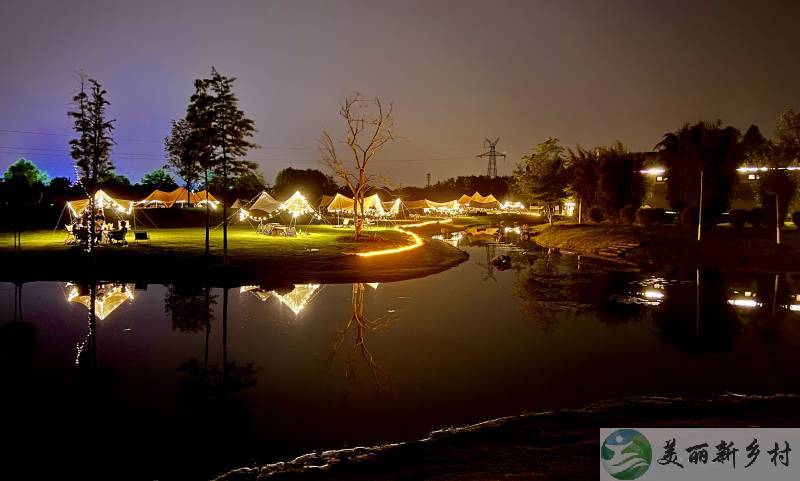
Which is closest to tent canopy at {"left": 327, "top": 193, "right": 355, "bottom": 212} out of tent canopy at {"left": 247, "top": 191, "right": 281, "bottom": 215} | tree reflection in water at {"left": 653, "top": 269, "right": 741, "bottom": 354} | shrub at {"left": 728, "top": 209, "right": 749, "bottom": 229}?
tent canopy at {"left": 247, "top": 191, "right": 281, "bottom": 215}

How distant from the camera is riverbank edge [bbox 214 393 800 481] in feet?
16.6

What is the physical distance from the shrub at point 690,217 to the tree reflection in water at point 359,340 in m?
24.3

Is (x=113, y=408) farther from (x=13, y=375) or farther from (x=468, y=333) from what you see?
(x=468, y=333)

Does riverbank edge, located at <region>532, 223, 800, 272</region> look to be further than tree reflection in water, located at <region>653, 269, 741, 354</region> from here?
Yes

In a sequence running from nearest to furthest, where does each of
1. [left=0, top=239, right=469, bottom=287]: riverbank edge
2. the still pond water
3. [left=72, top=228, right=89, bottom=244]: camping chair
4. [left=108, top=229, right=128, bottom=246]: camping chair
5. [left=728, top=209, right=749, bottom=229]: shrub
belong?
the still pond water < [left=0, top=239, right=469, bottom=287]: riverbank edge < [left=72, top=228, right=89, bottom=244]: camping chair < [left=108, top=229, right=128, bottom=246]: camping chair < [left=728, top=209, right=749, bottom=229]: shrub

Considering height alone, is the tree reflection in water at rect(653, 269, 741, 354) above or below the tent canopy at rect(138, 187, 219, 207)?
below

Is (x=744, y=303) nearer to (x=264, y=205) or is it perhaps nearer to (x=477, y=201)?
(x=264, y=205)

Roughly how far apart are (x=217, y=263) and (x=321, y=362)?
12993 mm

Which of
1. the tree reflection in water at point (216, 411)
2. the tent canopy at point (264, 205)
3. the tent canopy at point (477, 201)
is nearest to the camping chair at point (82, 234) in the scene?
the tent canopy at point (264, 205)

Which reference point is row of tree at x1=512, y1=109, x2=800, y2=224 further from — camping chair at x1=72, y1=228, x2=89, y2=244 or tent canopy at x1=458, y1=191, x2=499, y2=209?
tent canopy at x1=458, y1=191, x2=499, y2=209

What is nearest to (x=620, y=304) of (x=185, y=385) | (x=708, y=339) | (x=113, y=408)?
(x=708, y=339)

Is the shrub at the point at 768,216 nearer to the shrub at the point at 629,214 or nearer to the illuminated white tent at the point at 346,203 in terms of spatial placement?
the shrub at the point at 629,214

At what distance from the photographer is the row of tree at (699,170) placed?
90.6ft

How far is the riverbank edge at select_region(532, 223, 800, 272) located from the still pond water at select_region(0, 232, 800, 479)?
27.4 feet
